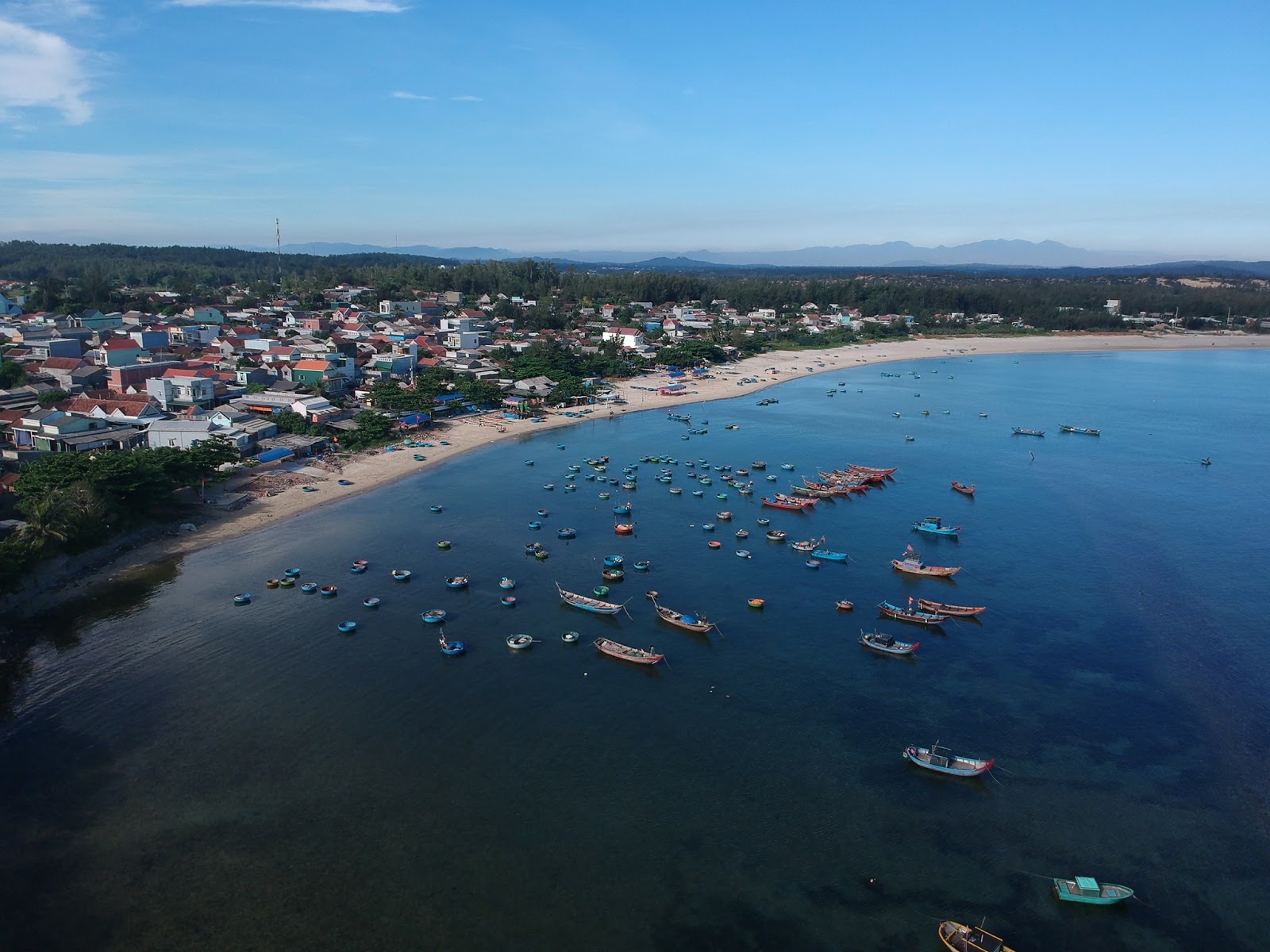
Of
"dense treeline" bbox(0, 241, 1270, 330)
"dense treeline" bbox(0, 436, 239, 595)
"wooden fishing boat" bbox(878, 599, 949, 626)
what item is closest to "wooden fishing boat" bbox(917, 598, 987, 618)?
"wooden fishing boat" bbox(878, 599, 949, 626)

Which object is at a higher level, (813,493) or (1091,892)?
(813,493)

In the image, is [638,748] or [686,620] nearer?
[638,748]

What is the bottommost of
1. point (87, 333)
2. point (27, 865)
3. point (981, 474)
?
point (27, 865)

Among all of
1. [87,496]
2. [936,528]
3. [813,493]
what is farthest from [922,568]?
[87,496]

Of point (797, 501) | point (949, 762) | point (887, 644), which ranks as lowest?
point (949, 762)

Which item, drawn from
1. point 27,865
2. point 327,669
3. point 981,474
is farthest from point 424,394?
point 27,865

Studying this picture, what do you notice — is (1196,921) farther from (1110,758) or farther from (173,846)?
(173,846)

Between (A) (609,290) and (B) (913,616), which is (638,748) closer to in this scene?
(B) (913,616)
